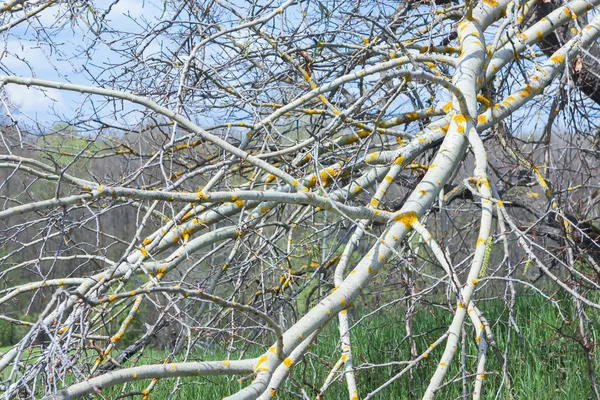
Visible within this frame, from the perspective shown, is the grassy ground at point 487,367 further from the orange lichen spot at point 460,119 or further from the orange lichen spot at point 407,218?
the orange lichen spot at point 460,119

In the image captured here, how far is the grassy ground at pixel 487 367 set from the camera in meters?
3.50

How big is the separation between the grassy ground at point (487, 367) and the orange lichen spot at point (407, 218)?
0.67m

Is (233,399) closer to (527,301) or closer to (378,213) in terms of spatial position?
(378,213)

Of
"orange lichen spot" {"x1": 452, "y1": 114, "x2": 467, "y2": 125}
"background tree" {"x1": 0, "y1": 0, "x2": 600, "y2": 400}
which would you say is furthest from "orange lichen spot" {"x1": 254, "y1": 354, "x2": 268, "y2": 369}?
"orange lichen spot" {"x1": 452, "y1": 114, "x2": 467, "y2": 125}

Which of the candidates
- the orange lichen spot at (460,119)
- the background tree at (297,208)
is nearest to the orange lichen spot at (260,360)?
the background tree at (297,208)

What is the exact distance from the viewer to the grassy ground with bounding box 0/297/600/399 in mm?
3500

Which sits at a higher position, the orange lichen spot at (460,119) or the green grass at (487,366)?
the orange lichen spot at (460,119)

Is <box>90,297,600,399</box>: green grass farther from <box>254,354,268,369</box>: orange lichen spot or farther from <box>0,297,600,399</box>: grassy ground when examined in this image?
<box>254,354,268,369</box>: orange lichen spot

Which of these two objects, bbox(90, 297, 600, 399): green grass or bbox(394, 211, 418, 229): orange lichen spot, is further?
bbox(90, 297, 600, 399): green grass

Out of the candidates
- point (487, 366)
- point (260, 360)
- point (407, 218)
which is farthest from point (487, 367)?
point (260, 360)

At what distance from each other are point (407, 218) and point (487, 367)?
5.11 feet

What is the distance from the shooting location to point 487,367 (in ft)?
12.7

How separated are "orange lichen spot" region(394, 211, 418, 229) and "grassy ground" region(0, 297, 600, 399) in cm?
67

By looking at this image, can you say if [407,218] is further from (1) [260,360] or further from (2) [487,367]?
(2) [487,367]
